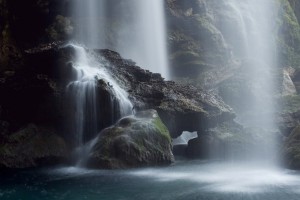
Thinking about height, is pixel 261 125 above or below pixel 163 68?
below

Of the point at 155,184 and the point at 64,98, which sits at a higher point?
the point at 64,98

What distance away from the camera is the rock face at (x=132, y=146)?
1841 cm

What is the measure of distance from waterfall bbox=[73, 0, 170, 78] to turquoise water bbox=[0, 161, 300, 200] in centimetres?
1600

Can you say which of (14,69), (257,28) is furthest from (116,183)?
(257,28)

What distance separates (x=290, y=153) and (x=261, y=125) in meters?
10.2

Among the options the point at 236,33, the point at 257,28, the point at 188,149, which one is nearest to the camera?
the point at 188,149

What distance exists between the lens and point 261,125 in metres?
29.2

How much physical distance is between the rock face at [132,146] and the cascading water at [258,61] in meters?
6.50

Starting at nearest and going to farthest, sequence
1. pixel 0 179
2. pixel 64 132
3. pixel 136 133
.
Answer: pixel 0 179 → pixel 136 133 → pixel 64 132

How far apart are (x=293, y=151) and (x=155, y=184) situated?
758 centimetres

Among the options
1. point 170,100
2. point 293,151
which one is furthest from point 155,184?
point 170,100

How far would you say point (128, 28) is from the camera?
34594 mm

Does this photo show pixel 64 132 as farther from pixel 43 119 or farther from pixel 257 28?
pixel 257 28

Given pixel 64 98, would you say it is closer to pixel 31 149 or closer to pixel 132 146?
pixel 31 149
